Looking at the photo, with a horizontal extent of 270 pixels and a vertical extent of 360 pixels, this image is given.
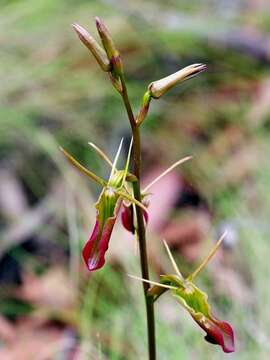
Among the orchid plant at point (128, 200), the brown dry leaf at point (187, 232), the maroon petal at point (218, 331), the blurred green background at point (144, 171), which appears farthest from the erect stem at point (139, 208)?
the brown dry leaf at point (187, 232)

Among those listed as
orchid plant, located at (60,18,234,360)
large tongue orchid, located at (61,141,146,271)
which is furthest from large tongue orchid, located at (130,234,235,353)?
large tongue orchid, located at (61,141,146,271)

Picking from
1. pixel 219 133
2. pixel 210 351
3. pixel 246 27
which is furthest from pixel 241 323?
pixel 246 27

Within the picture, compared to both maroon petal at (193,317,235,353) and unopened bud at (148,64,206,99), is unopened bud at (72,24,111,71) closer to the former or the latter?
unopened bud at (148,64,206,99)

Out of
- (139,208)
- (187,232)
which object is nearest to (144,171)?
(187,232)

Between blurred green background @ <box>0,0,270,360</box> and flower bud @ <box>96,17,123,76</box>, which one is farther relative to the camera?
blurred green background @ <box>0,0,270,360</box>

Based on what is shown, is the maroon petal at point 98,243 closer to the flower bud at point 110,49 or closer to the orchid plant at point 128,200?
the orchid plant at point 128,200

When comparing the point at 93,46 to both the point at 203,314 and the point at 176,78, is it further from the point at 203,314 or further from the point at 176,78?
the point at 203,314
